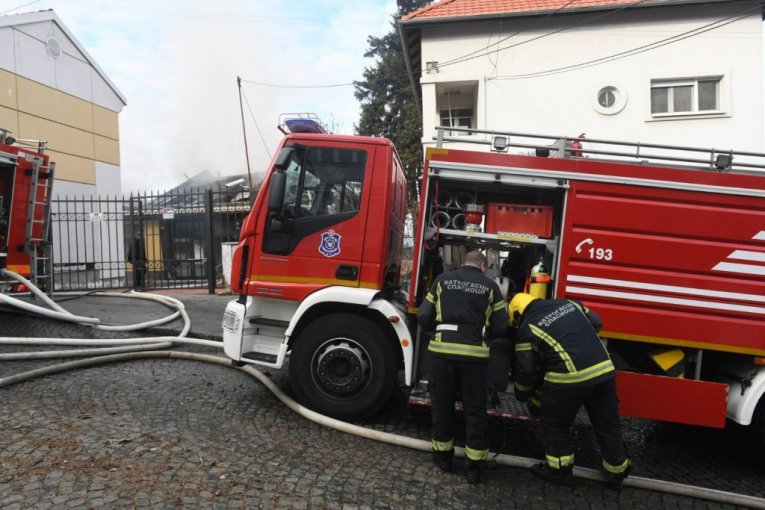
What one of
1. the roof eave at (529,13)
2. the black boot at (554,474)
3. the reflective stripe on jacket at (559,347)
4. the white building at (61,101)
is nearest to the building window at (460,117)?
the roof eave at (529,13)

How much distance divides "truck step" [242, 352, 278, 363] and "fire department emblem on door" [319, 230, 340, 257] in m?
1.03

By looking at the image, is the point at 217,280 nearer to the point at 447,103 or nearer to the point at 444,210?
the point at 447,103

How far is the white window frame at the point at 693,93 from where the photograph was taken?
10.1 metres

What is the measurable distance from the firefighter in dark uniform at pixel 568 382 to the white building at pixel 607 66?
26.5 ft

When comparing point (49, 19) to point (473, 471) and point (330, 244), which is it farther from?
point (473, 471)

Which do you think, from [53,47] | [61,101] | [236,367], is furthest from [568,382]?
[53,47]

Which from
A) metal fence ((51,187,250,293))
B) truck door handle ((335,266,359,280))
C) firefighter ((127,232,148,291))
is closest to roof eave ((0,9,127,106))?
metal fence ((51,187,250,293))

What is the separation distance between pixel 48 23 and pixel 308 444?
1622 centimetres

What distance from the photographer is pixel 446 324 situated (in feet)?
11.7

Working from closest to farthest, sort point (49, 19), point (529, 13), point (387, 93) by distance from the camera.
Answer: point (529, 13) < point (49, 19) < point (387, 93)

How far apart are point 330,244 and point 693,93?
983 centimetres

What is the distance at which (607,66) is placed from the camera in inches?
414

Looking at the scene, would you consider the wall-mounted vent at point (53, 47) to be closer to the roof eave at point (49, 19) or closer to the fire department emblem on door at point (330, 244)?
the roof eave at point (49, 19)

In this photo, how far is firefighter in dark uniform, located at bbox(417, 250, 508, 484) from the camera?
3459 mm
